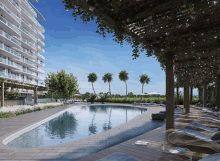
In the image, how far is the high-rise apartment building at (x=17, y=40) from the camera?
1298 inches

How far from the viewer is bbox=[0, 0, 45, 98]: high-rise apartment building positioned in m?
33.0

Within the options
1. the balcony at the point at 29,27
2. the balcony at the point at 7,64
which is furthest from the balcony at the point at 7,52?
the balcony at the point at 29,27

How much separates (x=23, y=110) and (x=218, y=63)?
1376cm

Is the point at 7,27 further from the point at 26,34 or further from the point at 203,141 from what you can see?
the point at 203,141

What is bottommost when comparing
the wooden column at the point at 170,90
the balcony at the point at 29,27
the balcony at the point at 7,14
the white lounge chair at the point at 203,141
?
the white lounge chair at the point at 203,141

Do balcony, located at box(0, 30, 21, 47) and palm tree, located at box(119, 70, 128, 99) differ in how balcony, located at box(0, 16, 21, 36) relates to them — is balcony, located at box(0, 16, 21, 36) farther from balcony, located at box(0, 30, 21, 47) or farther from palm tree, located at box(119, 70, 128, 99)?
palm tree, located at box(119, 70, 128, 99)

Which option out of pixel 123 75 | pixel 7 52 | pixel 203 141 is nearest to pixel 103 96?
pixel 123 75

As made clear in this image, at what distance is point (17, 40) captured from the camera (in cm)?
4003

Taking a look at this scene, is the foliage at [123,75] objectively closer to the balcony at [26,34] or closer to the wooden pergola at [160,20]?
the balcony at [26,34]

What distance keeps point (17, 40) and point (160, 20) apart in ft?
146

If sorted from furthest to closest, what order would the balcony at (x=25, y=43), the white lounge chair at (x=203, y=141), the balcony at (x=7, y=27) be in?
1. the balcony at (x=25, y=43)
2. the balcony at (x=7, y=27)
3. the white lounge chair at (x=203, y=141)

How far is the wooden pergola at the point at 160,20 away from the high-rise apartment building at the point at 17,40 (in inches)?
1141

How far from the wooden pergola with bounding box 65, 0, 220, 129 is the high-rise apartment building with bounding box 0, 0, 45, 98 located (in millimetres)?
Answer: 28971

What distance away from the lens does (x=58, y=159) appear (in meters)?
3.60
